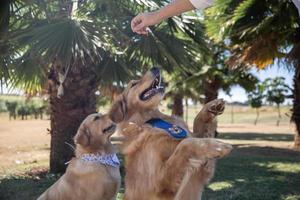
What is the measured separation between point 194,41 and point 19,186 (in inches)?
161

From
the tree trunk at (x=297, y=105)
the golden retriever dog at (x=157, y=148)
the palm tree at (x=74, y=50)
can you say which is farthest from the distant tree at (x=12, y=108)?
the golden retriever dog at (x=157, y=148)

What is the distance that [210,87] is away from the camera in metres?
20.5

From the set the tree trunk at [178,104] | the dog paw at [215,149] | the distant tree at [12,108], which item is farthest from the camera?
the distant tree at [12,108]

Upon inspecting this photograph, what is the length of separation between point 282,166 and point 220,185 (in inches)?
109

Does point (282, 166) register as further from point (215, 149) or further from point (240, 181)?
point (215, 149)

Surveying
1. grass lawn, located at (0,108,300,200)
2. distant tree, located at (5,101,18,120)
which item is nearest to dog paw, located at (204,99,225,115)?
grass lawn, located at (0,108,300,200)

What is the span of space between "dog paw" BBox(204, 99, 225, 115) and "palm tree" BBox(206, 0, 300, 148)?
755cm

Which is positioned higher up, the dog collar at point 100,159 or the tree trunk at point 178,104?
the tree trunk at point 178,104

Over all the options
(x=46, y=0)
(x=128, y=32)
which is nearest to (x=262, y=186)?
(x=128, y=32)

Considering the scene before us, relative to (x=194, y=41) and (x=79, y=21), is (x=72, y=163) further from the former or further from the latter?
(x=194, y=41)

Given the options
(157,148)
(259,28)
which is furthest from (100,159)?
(259,28)

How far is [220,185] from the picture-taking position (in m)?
7.42

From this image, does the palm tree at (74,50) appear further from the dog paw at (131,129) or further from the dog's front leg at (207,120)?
the dog's front leg at (207,120)

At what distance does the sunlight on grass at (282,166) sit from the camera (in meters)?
9.11
